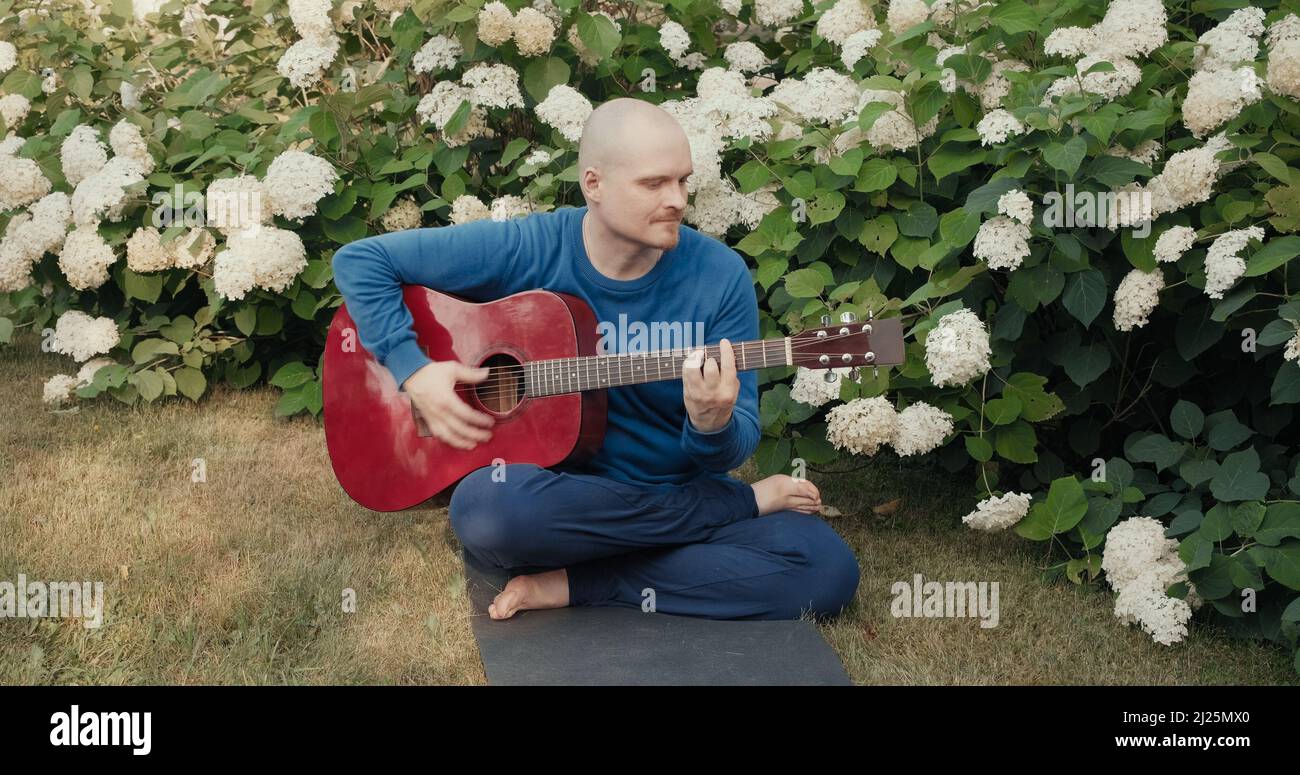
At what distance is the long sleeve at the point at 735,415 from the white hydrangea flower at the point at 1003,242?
2.05ft

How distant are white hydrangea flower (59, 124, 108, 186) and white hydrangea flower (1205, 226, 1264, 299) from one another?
3.83m

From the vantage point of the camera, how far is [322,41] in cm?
476

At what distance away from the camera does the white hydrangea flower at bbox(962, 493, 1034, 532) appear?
11.4 feet

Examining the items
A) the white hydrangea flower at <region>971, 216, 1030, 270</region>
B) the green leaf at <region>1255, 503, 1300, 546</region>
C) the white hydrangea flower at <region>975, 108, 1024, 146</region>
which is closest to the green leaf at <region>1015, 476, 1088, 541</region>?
the green leaf at <region>1255, 503, 1300, 546</region>

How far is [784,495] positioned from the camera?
3553 millimetres

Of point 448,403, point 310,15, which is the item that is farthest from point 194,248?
point 448,403

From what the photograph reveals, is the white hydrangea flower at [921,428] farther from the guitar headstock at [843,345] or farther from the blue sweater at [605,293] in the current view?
the guitar headstock at [843,345]

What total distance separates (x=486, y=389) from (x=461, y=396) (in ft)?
0.25

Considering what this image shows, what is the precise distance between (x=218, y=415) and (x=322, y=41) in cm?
145

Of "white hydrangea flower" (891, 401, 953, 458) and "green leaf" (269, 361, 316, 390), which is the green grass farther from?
"white hydrangea flower" (891, 401, 953, 458)

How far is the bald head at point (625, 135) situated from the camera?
10.2ft

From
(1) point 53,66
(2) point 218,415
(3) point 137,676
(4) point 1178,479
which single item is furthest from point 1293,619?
(1) point 53,66

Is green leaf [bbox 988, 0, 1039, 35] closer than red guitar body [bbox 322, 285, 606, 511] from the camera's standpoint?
No

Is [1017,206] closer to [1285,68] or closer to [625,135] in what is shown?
[1285,68]
